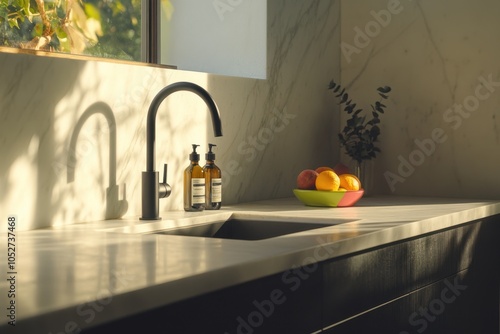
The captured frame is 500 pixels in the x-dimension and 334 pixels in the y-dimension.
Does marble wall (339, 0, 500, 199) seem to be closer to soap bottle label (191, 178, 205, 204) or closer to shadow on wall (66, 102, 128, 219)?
soap bottle label (191, 178, 205, 204)

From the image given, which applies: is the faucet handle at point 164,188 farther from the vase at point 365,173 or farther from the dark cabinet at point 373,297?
the vase at point 365,173

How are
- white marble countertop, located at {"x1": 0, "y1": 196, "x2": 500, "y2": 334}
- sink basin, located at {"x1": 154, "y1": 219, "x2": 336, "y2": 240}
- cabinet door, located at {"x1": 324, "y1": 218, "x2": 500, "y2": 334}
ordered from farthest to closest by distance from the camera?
sink basin, located at {"x1": 154, "y1": 219, "x2": 336, "y2": 240}
cabinet door, located at {"x1": 324, "y1": 218, "x2": 500, "y2": 334}
white marble countertop, located at {"x1": 0, "y1": 196, "x2": 500, "y2": 334}

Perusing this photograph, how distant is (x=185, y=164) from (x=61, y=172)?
0.48 metres

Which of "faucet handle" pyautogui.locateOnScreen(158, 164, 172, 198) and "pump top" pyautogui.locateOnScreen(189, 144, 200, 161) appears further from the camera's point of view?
"pump top" pyautogui.locateOnScreen(189, 144, 200, 161)

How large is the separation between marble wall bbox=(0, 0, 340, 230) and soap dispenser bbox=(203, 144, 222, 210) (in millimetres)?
80

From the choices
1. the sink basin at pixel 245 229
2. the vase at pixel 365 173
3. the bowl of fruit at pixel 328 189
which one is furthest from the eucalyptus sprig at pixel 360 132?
the sink basin at pixel 245 229

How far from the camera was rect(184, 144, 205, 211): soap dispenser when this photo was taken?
6.99 feet

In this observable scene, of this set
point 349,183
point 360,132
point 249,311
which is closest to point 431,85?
point 360,132

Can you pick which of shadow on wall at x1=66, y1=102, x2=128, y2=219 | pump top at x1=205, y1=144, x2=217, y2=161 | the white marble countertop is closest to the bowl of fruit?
the white marble countertop

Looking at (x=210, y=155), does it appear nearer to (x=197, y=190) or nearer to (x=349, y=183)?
(x=197, y=190)

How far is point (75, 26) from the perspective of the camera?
225cm

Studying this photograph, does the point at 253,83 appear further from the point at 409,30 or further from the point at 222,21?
the point at 409,30

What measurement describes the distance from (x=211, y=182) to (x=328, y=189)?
0.38 m

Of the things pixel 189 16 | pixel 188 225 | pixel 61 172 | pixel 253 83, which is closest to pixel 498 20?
pixel 253 83
